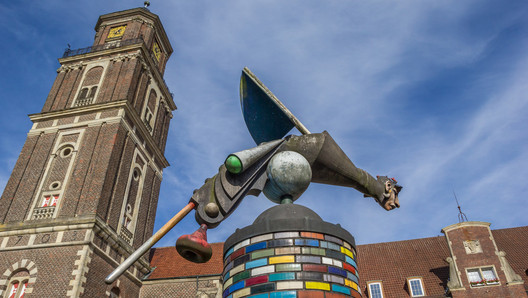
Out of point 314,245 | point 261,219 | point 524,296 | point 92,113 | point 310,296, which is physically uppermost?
point 92,113

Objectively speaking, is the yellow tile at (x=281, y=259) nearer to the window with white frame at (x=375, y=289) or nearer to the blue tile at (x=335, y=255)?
the blue tile at (x=335, y=255)

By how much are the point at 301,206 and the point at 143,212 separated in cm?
2262

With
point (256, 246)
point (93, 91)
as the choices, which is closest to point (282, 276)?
point (256, 246)

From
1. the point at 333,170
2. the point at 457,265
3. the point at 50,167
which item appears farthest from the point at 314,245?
the point at 50,167

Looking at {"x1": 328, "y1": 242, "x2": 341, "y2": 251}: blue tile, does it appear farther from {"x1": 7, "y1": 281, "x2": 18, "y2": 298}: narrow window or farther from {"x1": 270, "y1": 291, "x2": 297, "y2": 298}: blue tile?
{"x1": 7, "y1": 281, "x2": 18, "y2": 298}: narrow window

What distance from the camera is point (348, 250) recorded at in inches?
204

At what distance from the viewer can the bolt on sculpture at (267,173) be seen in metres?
5.27

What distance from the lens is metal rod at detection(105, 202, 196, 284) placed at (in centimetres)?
448

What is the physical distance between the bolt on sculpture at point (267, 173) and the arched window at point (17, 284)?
17.4 meters

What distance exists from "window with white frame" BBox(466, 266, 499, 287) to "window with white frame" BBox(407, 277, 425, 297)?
2641mm

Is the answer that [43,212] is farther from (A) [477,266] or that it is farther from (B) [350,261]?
(A) [477,266]

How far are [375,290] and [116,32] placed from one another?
27.1m

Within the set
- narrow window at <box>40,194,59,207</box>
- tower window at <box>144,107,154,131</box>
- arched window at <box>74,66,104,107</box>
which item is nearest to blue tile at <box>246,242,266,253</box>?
narrow window at <box>40,194,59,207</box>

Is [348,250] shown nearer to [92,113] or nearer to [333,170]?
[333,170]
